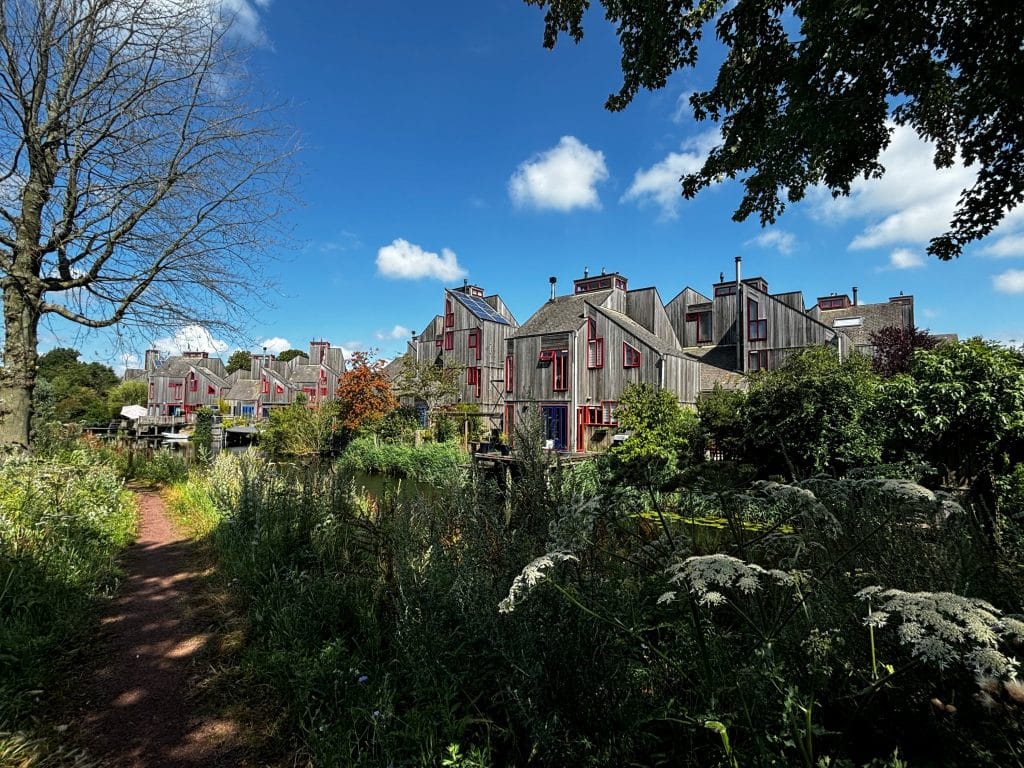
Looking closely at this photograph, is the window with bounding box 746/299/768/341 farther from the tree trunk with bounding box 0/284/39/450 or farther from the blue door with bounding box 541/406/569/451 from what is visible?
the tree trunk with bounding box 0/284/39/450

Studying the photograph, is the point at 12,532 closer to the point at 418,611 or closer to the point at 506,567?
the point at 418,611

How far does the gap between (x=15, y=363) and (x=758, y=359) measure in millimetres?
25577

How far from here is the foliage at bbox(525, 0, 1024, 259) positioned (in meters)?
5.36

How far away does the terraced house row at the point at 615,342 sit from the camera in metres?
22.6

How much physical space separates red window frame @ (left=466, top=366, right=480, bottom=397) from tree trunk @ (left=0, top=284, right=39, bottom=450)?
71.7 ft

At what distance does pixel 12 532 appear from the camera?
4.53 m

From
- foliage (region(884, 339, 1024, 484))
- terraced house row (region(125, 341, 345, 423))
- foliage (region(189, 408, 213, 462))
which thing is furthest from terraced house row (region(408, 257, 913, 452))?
terraced house row (region(125, 341, 345, 423))

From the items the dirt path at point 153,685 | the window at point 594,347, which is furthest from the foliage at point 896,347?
the dirt path at point 153,685

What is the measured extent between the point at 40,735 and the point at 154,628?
1.43 meters

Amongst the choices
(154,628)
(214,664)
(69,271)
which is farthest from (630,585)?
(69,271)

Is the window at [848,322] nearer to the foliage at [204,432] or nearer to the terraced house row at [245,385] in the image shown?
the foliage at [204,432]

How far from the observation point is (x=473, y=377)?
94.2 feet

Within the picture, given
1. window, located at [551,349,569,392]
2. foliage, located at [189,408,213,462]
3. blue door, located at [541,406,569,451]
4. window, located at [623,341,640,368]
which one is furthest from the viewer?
window, located at [551,349,569,392]

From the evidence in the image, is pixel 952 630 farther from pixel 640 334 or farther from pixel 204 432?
pixel 204 432
